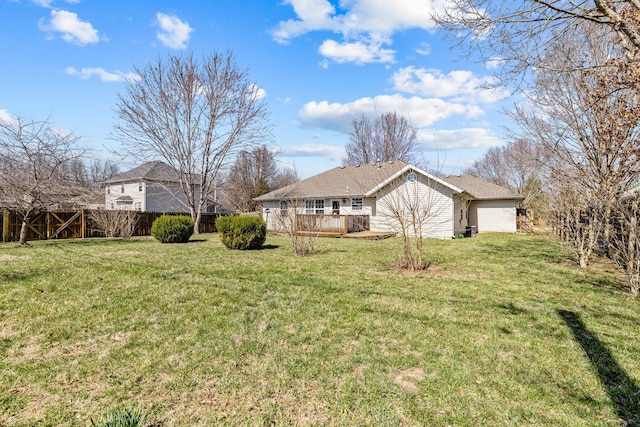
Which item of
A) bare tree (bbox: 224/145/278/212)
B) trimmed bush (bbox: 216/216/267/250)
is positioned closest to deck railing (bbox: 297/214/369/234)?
trimmed bush (bbox: 216/216/267/250)

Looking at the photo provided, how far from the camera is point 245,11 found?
10.4 metres

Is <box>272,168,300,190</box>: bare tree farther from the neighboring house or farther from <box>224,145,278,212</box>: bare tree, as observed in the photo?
the neighboring house

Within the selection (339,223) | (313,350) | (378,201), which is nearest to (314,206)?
(339,223)

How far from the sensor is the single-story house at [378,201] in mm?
17969

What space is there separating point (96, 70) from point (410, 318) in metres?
12.1

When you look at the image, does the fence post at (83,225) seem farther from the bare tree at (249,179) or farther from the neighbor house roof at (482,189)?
the neighbor house roof at (482,189)

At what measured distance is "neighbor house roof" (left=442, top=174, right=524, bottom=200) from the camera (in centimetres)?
2075

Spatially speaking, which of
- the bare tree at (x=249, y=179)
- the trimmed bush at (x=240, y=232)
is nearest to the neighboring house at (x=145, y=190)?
the bare tree at (x=249, y=179)

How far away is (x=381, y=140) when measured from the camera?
3475 centimetres

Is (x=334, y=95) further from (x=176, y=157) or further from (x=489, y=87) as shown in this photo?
(x=176, y=157)

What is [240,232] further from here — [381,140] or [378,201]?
[381,140]

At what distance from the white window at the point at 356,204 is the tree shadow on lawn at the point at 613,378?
15980 millimetres

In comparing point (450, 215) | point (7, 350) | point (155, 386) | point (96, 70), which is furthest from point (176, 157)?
point (155, 386)

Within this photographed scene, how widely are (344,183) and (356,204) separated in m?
2.08
